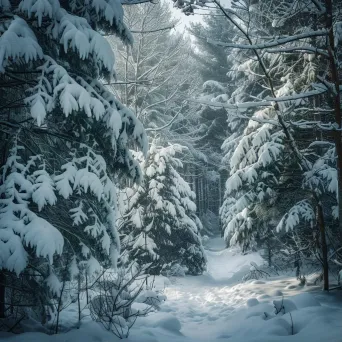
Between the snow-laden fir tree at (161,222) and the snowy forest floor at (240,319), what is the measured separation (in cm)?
215

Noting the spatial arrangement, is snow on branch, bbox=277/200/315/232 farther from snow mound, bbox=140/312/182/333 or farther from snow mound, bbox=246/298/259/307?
snow mound, bbox=140/312/182/333

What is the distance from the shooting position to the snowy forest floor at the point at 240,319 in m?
4.46

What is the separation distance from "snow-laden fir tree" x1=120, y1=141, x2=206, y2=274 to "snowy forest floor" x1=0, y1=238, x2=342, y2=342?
2153 millimetres

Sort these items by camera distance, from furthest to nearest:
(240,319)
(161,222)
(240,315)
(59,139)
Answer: (161,222)
(240,315)
(240,319)
(59,139)

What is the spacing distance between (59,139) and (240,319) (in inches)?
198

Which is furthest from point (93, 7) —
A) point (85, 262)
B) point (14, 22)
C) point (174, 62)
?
point (174, 62)

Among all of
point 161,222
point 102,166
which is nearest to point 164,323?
point 102,166

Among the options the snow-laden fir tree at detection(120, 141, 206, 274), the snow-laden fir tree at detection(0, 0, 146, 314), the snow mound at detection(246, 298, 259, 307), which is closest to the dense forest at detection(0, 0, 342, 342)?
the snow-laden fir tree at detection(0, 0, 146, 314)

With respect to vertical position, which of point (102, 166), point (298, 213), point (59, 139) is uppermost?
point (59, 139)

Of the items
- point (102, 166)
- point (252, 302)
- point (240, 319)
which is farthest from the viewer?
point (252, 302)

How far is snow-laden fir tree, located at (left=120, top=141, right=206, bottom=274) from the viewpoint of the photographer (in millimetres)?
11320

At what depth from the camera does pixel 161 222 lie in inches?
471

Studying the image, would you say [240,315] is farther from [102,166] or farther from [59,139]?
[59,139]

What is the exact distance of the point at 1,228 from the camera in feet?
11.7
